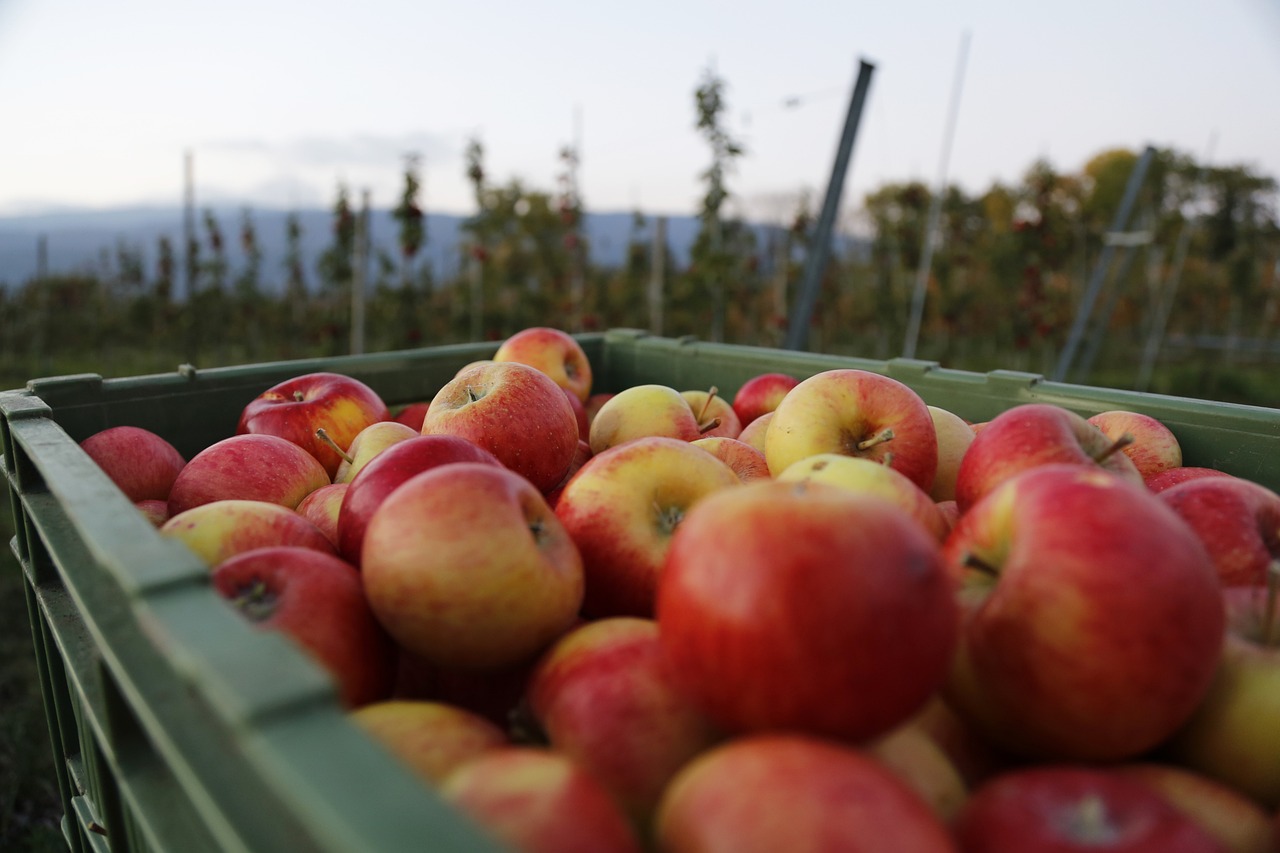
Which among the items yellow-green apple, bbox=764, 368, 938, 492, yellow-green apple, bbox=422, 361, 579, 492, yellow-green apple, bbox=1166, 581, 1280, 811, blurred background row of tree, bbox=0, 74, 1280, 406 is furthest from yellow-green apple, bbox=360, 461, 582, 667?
blurred background row of tree, bbox=0, 74, 1280, 406

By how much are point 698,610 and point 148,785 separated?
0.64 meters

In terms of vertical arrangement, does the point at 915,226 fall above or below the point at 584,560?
above

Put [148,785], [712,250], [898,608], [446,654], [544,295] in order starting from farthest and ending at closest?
[544,295] < [712,250] < [446,654] < [148,785] < [898,608]

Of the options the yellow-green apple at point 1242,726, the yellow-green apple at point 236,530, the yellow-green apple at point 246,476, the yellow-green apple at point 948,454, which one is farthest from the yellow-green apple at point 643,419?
the yellow-green apple at point 1242,726

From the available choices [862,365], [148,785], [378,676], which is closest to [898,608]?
[378,676]

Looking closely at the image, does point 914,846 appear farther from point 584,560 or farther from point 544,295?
point 544,295

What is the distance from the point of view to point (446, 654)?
1.09 meters

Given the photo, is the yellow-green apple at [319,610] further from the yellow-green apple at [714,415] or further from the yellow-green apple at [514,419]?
the yellow-green apple at [714,415]

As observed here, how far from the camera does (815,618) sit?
76 cm

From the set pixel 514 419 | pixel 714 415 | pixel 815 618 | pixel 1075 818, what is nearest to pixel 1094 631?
pixel 1075 818

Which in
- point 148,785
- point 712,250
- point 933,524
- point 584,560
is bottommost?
point 148,785

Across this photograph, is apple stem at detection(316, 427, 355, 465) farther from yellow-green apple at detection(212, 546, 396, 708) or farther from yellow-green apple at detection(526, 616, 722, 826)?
yellow-green apple at detection(526, 616, 722, 826)

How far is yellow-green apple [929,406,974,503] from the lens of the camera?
5.97 feet

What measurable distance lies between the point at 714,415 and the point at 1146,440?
38.9 inches
